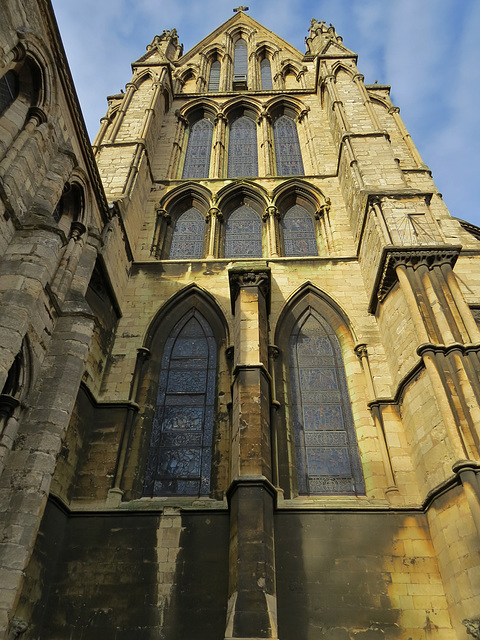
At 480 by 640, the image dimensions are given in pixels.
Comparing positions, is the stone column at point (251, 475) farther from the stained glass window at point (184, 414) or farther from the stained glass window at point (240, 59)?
the stained glass window at point (240, 59)

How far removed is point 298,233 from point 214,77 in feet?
33.6

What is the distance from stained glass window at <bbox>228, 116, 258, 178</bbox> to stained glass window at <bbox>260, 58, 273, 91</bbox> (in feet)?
9.15

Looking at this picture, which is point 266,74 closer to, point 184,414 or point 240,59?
point 240,59

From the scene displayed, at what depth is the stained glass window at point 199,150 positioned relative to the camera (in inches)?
558

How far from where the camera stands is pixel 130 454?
311 inches

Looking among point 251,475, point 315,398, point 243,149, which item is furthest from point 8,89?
point 243,149

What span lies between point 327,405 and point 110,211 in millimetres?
5718

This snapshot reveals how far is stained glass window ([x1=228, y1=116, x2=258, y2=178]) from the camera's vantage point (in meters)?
14.0

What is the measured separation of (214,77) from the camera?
1892 cm

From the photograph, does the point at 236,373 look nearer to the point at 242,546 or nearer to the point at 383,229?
the point at 242,546

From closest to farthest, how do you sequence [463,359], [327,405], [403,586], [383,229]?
[403,586] → [463,359] → [327,405] → [383,229]

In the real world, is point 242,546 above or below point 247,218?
below

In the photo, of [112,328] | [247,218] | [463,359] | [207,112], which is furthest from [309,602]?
[207,112]

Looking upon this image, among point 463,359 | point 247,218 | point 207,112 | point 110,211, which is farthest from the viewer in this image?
point 207,112
